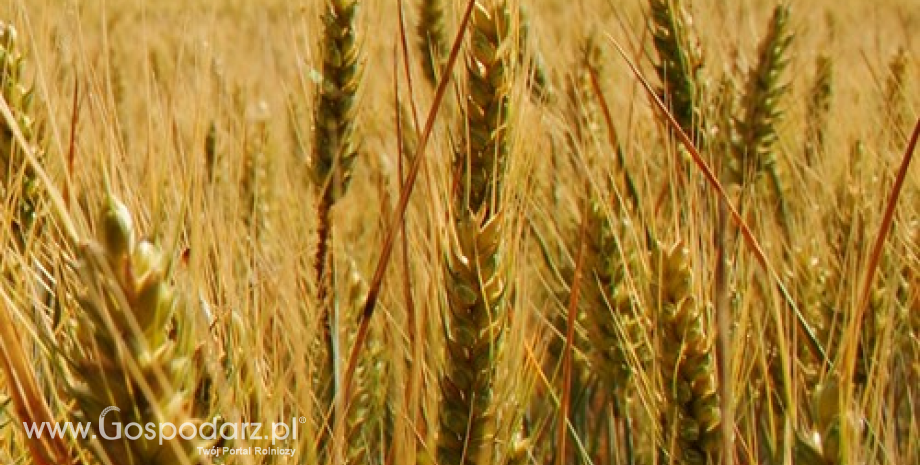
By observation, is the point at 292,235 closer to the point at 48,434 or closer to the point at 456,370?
the point at 456,370

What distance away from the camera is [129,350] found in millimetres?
620

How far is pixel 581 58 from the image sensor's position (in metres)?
1.85

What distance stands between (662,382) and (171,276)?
20.3 inches

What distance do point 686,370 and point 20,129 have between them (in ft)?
2.22

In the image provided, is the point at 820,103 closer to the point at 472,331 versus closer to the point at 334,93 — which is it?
the point at 334,93

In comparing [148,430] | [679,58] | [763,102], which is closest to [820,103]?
[763,102]

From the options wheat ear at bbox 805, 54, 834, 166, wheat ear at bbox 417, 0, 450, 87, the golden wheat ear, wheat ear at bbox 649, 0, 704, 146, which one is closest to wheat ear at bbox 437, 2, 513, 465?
the golden wheat ear

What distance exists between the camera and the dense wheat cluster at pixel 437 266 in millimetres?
696

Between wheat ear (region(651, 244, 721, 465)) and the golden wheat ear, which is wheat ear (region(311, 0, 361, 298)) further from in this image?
the golden wheat ear

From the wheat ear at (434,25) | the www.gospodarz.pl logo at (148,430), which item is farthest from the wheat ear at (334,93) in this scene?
the www.gospodarz.pl logo at (148,430)

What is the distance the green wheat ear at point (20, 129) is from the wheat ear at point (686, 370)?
62 centimetres

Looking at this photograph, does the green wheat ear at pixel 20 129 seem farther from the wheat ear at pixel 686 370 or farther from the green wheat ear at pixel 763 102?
the green wheat ear at pixel 763 102

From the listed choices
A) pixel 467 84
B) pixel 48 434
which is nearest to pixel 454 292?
pixel 467 84

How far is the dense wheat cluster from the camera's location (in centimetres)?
70
